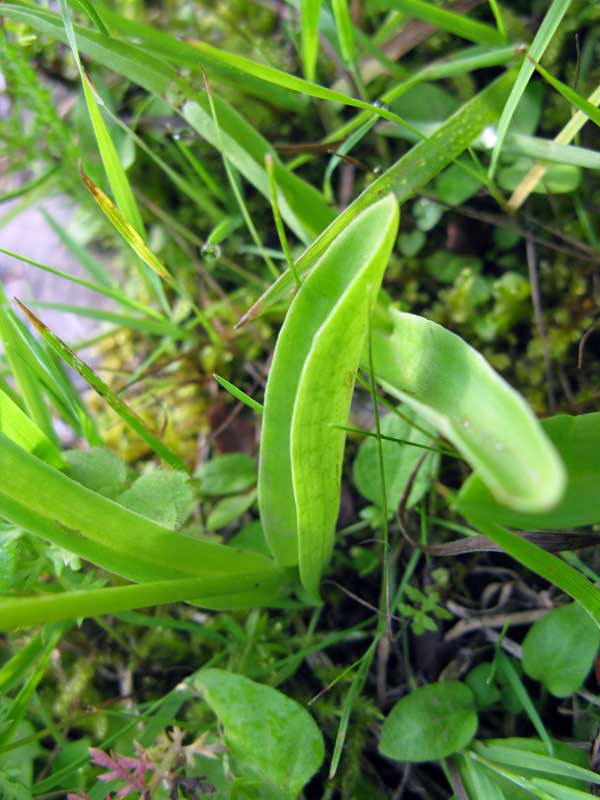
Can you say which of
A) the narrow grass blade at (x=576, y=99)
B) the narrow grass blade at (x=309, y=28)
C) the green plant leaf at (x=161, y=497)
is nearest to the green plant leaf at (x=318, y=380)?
the green plant leaf at (x=161, y=497)

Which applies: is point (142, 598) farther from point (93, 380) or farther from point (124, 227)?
point (124, 227)

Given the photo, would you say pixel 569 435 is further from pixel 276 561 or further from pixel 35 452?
pixel 35 452

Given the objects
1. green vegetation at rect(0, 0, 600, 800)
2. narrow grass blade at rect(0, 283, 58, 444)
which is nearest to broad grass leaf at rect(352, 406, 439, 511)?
green vegetation at rect(0, 0, 600, 800)

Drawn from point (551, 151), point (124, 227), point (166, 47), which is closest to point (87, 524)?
point (124, 227)

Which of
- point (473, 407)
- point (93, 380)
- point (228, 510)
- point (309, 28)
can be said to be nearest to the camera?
point (473, 407)

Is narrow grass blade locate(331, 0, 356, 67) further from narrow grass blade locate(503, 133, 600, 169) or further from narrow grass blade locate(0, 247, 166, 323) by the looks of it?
narrow grass blade locate(0, 247, 166, 323)

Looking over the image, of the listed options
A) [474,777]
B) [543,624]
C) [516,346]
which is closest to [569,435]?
[543,624]
